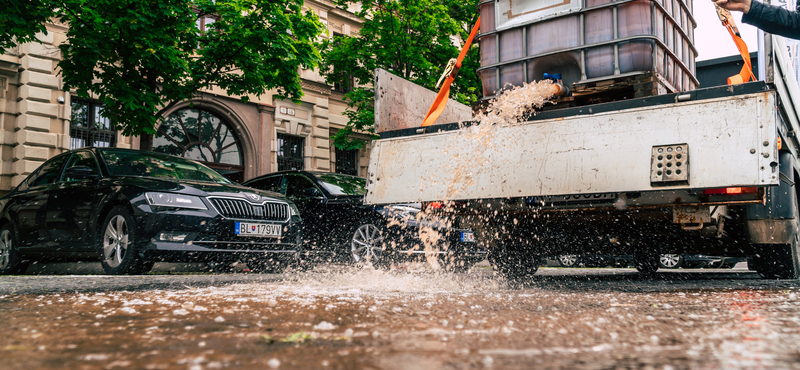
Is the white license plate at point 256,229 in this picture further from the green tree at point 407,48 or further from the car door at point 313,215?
the green tree at point 407,48

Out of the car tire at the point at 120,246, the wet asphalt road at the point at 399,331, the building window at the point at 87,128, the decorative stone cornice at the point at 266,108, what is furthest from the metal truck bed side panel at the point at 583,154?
the decorative stone cornice at the point at 266,108

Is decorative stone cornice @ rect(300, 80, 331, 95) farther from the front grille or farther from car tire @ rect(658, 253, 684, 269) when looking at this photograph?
the front grille

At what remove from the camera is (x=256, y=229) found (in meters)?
6.11

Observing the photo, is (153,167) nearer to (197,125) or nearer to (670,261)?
(670,261)

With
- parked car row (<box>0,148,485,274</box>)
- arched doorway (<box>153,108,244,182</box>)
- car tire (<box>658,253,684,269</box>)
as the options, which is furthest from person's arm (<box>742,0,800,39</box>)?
arched doorway (<box>153,108,244,182</box>)

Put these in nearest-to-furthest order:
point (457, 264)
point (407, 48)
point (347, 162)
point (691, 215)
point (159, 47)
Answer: point (691, 215) < point (457, 264) < point (159, 47) < point (407, 48) < point (347, 162)

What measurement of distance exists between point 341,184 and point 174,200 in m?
3.64

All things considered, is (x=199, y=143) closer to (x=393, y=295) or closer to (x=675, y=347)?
(x=393, y=295)

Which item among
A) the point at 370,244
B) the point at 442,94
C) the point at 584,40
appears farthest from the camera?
the point at 370,244

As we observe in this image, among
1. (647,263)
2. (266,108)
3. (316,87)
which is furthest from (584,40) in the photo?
(316,87)

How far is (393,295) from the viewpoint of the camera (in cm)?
403

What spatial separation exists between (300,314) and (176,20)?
8.47m

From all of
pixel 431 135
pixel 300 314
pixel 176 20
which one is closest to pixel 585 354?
pixel 300 314

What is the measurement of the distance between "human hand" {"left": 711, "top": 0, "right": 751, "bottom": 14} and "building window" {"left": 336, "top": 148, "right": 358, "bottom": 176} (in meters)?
17.0
